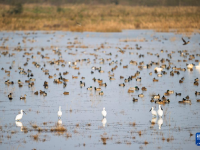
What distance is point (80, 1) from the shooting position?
11250cm

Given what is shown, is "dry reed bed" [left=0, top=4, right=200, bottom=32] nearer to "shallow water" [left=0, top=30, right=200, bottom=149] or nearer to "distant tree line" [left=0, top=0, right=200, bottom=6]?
"shallow water" [left=0, top=30, right=200, bottom=149]

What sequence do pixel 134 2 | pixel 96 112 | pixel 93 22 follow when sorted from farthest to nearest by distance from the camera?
pixel 134 2 → pixel 93 22 → pixel 96 112

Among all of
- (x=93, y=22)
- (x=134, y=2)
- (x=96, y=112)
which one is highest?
(x=134, y=2)

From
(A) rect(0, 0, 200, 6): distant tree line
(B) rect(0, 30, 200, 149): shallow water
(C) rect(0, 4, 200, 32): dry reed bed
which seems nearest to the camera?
(B) rect(0, 30, 200, 149): shallow water

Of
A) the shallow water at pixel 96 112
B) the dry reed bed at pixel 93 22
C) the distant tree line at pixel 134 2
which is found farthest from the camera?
the distant tree line at pixel 134 2

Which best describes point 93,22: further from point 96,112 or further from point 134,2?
point 134,2

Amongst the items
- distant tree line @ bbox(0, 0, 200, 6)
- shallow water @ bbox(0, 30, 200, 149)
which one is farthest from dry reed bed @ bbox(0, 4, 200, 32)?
distant tree line @ bbox(0, 0, 200, 6)

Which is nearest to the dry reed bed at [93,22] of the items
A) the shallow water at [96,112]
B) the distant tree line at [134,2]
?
the shallow water at [96,112]

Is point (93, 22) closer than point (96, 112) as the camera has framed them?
No

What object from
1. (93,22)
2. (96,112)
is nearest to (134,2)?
(93,22)

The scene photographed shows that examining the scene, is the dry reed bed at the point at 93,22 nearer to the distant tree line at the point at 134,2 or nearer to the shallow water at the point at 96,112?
the shallow water at the point at 96,112

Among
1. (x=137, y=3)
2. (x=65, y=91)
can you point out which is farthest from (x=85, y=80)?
(x=137, y=3)

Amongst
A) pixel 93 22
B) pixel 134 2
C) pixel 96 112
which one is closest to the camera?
pixel 96 112

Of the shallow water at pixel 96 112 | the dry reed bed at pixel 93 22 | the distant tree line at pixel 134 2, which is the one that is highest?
the distant tree line at pixel 134 2
